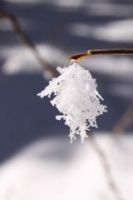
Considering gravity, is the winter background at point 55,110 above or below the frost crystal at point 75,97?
above

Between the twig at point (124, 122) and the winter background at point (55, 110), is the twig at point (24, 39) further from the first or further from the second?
the twig at point (124, 122)

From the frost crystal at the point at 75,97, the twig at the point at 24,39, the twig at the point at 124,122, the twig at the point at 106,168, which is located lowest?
the frost crystal at the point at 75,97

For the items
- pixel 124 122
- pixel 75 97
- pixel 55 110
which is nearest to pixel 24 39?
pixel 55 110

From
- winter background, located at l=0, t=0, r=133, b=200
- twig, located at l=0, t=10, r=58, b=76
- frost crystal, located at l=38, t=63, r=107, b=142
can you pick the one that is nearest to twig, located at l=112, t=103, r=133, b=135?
winter background, located at l=0, t=0, r=133, b=200

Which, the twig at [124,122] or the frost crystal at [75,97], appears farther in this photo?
the twig at [124,122]

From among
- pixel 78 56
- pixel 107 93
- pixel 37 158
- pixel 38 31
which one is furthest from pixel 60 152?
pixel 78 56

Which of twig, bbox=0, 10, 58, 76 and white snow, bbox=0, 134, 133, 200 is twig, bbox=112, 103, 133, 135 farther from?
twig, bbox=0, 10, 58, 76

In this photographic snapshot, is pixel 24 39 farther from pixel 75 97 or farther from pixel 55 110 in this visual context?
pixel 75 97

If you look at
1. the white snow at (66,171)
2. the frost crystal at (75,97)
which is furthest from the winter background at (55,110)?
the frost crystal at (75,97)
